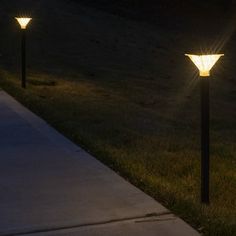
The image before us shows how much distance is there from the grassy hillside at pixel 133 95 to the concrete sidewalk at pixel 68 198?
0.25m

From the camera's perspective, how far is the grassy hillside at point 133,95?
292 inches

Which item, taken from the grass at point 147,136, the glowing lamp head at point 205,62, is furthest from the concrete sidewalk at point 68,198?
the glowing lamp head at point 205,62

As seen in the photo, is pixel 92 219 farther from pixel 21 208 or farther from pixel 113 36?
pixel 113 36

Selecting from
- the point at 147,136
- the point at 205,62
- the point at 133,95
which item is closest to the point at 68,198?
the point at 205,62

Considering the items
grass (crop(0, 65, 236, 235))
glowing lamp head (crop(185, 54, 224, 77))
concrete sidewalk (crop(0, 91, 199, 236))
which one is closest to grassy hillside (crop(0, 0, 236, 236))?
grass (crop(0, 65, 236, 235))

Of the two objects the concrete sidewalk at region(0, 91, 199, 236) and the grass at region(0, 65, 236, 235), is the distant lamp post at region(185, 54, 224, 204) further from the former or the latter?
the concrete sidewalk at region(0, 91, 199, 236)

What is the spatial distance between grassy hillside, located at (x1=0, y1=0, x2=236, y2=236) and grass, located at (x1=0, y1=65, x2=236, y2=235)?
0.01 metres

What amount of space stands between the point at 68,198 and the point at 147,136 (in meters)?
3.68

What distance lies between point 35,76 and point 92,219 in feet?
38.5

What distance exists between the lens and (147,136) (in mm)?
10031

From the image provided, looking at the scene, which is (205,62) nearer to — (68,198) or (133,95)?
(68,198)

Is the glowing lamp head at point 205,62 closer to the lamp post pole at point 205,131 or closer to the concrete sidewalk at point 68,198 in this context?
the lamp post pole at point 205,131

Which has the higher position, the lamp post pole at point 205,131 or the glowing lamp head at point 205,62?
the glowing lamp head at point 205,62

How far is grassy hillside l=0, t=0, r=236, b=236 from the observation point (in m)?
7.41
